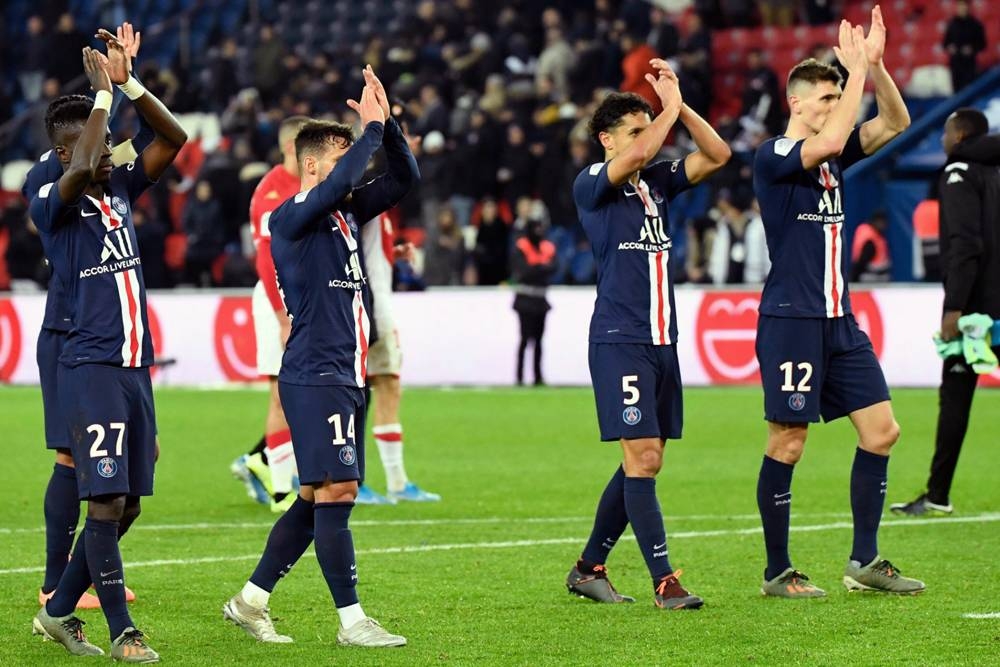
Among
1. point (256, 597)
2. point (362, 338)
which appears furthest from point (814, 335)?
point (256, 597)

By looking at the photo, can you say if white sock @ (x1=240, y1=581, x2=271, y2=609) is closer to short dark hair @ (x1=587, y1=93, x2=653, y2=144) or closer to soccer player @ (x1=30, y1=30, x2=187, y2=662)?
soccer player @ (x1=30, y1=30, x2=187, y2=662)

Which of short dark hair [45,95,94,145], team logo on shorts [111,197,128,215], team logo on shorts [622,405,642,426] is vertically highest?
short dark hair [45,95,94,145]

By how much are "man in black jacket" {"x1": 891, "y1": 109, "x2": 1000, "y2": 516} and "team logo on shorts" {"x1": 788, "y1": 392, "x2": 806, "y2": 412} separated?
8.95 feet

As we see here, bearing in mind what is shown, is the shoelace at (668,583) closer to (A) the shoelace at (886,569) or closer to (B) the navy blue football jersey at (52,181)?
(A) the shoelace at (886,569)

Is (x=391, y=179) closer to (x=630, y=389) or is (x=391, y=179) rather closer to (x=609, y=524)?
(x=630, y=389)

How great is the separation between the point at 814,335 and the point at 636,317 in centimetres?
81

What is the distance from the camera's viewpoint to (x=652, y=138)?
7.14 metres

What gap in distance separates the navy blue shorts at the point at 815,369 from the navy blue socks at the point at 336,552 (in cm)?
210

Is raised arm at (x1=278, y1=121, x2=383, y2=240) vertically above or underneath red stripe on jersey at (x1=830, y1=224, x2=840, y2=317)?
above

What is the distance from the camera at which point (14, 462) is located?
1381 cm

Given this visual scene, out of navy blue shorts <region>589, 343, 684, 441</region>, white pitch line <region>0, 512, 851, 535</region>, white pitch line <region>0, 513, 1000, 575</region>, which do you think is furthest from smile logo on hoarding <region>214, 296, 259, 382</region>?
navy blue shorts <region>589, 343, 684, 441</region>

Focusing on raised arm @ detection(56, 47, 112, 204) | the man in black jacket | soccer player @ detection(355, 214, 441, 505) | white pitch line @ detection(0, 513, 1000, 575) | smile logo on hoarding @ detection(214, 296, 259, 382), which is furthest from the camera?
smile logo on hoarding @ detection(214, 296, 259, 382)

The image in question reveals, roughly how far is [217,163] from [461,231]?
470cm

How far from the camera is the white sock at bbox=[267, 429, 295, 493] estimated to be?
10.5m
